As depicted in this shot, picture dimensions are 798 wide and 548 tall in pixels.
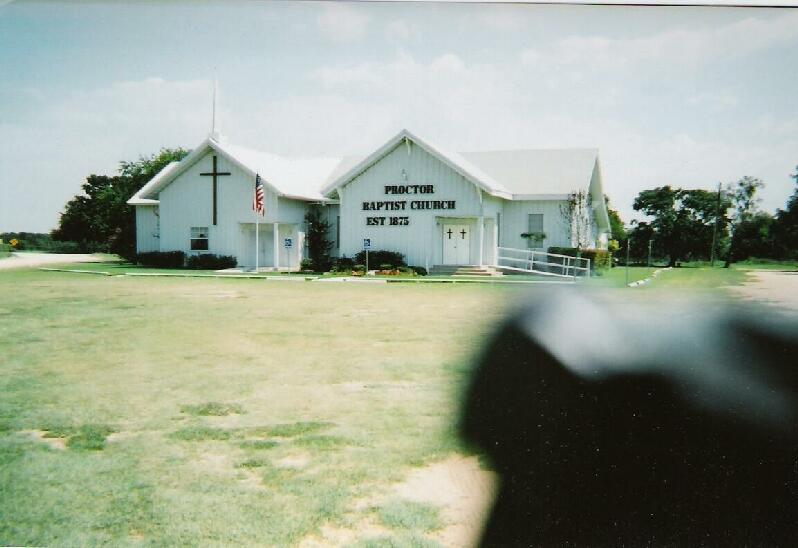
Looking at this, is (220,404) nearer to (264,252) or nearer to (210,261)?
(210,261)

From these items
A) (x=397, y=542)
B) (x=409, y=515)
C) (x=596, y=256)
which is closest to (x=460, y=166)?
(x=596, y=256)

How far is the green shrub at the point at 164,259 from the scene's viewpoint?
407 centimetres

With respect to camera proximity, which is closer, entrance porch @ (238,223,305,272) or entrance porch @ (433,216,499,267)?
entrance porch @ (433,216,499,267)

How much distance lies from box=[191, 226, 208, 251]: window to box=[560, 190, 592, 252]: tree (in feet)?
8.83

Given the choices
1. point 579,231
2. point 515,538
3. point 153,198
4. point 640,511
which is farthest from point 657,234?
point 153,198

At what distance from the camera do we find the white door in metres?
4.56

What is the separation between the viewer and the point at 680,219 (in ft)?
10.1

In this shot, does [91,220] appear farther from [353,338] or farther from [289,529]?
[289,529]

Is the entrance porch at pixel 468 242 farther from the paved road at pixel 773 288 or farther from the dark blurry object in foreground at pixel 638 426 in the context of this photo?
the paved road at pixel 773 288

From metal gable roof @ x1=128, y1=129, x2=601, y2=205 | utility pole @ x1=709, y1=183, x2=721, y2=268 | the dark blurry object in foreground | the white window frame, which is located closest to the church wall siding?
metal gable roof @ x1=128, y1=129, x2=601, y2=205

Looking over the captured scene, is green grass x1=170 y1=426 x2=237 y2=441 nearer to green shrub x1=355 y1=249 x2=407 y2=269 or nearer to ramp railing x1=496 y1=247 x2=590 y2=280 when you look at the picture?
ramp railing x1=496 y1=247 x2=590 y2=280

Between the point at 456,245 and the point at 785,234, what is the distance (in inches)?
107

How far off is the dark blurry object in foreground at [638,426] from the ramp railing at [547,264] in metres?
0.19

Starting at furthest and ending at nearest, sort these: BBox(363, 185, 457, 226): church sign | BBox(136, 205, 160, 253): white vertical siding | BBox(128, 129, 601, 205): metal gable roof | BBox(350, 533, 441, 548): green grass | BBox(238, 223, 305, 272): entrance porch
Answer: BBox(363, 185, 457, 226): church sign → BBox(238, 223, 305, 272): entrance porch → BBox(136, 205, 160, 253): white vertical siding → BBox(128, 129, 601, 205): metal gable roof → BBox(350, 533, 441, 548): green grass
